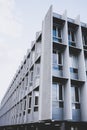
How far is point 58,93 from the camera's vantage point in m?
11.4

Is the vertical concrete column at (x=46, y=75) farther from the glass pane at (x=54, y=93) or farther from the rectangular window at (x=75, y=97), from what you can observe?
the rectangular window at (x=75, y=97)

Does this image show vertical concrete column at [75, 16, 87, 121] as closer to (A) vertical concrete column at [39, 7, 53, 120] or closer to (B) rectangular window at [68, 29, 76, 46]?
(B) rectangular window at [68, 29, 76, 46]

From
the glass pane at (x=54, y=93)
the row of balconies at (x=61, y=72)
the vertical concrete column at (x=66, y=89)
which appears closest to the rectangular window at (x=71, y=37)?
the vertical concrete column at (x=66, y=89)

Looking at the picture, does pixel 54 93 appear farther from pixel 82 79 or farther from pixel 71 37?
pixel 71 37

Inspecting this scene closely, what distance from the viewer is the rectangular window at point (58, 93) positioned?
11039 millimetres

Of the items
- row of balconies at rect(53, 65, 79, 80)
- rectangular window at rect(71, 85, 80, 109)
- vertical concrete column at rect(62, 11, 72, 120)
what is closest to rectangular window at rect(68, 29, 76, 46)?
vertical concrete column at rect(62, 11, 72, 120)

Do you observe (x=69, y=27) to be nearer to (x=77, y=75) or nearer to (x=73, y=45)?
(x=73, y=45)

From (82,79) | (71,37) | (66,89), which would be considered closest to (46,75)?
(66,89)

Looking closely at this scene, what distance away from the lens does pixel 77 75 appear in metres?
12.4

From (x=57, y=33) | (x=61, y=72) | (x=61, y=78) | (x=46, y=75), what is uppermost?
(x=57, y=33)

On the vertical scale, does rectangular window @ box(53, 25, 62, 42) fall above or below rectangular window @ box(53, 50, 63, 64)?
above

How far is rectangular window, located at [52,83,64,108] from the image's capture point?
36.2 feet

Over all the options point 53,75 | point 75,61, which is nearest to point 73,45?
point 75,61

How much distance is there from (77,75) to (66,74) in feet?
4.46
